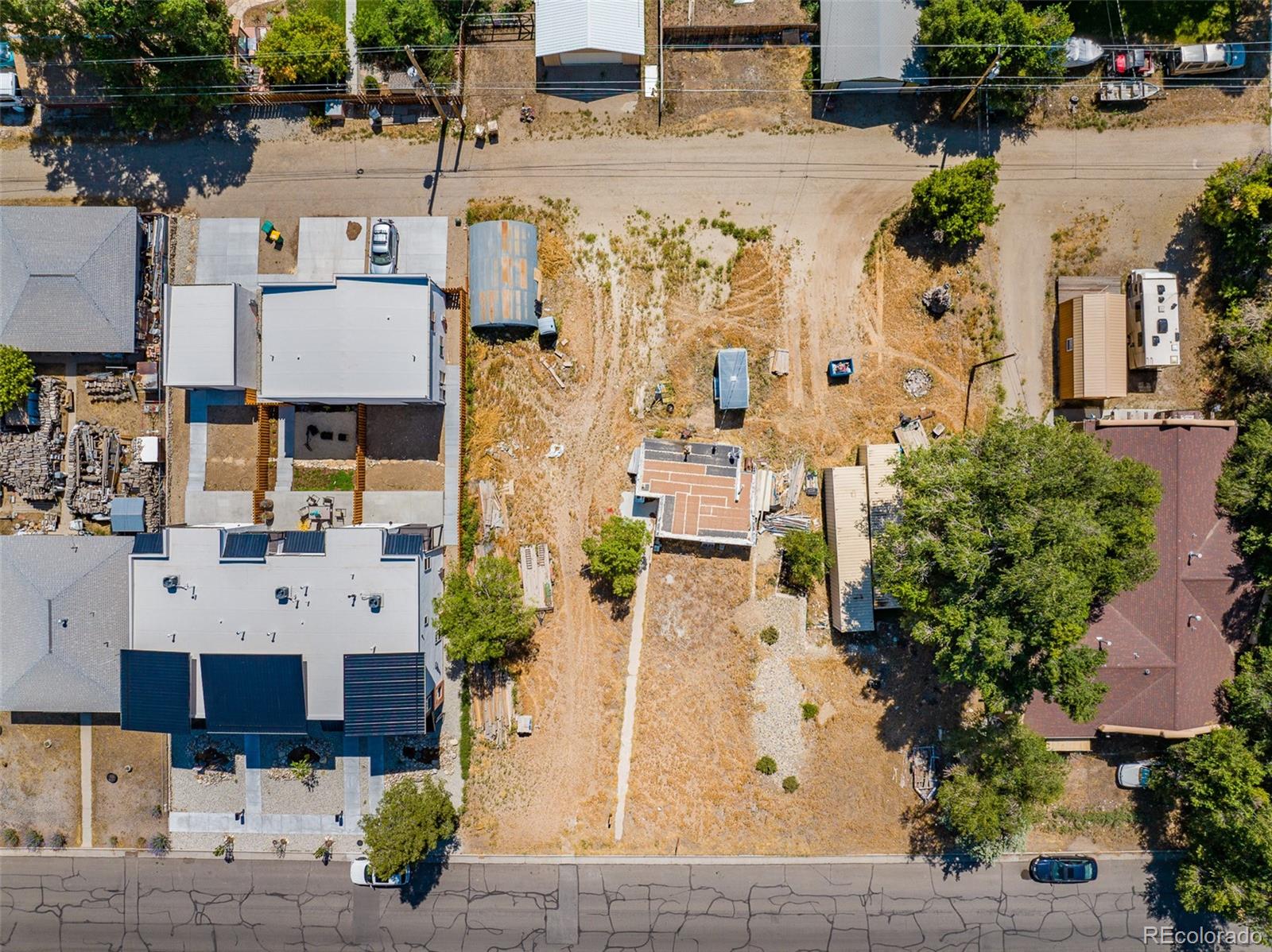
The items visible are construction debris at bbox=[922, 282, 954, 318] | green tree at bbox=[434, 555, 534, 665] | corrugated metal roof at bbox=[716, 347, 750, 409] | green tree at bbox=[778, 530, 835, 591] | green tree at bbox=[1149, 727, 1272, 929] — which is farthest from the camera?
construction debris at bbox=[922, 282, 954, 318]

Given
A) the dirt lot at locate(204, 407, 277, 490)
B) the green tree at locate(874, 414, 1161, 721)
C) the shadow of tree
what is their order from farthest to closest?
the dirt lot at locate(204, 407, 277, 490) < the shadow of tree < the green tree at locate(874, 414, 1161, 721)

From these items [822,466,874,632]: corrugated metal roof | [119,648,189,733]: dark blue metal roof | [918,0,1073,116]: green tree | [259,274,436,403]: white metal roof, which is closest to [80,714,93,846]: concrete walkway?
[119,648,189,733]: dark blue metal roof

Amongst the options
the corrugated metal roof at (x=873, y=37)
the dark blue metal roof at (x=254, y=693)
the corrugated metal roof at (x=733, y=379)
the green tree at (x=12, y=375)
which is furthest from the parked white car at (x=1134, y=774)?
the green tree at (x=12, y=375)

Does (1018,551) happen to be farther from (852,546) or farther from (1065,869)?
(1065,869)

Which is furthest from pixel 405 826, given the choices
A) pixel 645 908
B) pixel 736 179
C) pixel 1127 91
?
pixel 1127 91

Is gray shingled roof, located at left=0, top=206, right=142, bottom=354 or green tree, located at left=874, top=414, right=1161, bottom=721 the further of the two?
gray shingled roof, located at left=0, top=206, right=142, bottom=354

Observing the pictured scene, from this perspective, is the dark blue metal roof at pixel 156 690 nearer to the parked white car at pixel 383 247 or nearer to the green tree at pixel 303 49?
the parked white car at pixel 383 247

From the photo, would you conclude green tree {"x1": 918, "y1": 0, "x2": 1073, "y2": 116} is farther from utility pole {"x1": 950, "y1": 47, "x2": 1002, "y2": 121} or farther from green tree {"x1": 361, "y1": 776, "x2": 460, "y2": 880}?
green tree {"x1": 361, "y1": 776, "x2": 460, "y2": 880}
